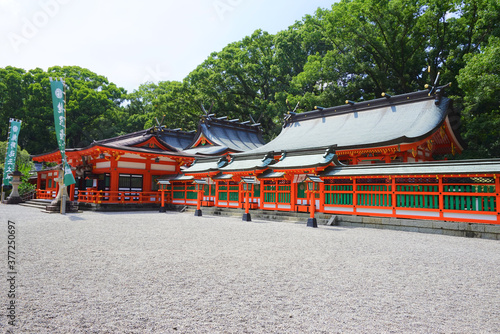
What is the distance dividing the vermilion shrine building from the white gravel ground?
332 cm

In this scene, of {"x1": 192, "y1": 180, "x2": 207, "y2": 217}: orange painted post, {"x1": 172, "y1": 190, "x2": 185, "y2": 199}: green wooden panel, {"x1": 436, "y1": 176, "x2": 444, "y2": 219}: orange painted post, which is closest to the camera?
{"x1": 436, "y1": 176, "x2": 444, "y2": 219}: orange painted post

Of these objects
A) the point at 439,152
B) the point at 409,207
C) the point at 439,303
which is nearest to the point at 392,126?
the point at 439,152

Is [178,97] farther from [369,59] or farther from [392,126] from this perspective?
[392,126]

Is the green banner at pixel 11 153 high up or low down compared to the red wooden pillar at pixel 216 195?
up

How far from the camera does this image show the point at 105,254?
6730 mm

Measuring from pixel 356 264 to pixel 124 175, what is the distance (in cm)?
1885

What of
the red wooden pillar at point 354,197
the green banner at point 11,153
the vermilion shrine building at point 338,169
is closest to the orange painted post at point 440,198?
the vermilion shrine building at point 338,169

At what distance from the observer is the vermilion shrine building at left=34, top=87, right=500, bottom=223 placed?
11.2m

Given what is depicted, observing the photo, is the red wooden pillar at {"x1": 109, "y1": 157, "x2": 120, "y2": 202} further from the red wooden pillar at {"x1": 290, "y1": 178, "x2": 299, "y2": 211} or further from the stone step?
the red wooden pillar at {"x1": 290, "y1": 178, "x2": 299, "y2": 211}

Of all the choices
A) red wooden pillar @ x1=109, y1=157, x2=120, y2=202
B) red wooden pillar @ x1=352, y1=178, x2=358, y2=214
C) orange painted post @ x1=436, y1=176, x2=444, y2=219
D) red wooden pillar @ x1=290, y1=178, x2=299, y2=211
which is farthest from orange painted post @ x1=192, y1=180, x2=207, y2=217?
orange painted post @ x1=436, y1=176, x2=444, y2=219

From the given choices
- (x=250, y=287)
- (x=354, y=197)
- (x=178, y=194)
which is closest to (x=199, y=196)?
(x=178, y=194)

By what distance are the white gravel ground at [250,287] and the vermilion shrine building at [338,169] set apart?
10.9 feet

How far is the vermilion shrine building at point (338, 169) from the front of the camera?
11.2m

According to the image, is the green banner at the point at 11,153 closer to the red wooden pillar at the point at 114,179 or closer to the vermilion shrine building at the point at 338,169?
the vermilion shrine building at the point at 338,169
